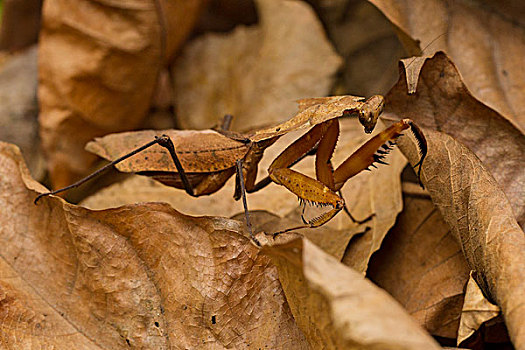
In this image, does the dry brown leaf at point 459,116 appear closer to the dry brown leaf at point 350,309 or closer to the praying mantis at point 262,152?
the praying mantis at point 262,152

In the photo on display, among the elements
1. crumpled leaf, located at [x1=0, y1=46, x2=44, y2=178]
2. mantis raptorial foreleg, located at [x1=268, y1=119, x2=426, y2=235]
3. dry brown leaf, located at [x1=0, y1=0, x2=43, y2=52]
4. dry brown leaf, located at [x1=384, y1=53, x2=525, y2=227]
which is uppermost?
dry brown leaf, located at [x1=384, y1=53, x2=525, y2=227]

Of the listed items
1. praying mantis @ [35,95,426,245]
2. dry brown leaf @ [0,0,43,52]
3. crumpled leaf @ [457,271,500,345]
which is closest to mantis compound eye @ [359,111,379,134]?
praying mantis @ [35,95,426,245]

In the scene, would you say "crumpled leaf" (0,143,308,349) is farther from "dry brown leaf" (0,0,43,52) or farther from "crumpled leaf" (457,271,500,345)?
"dry brown leaf" (0,0,43,52)

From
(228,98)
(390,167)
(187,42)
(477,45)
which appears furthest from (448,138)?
(187,42)

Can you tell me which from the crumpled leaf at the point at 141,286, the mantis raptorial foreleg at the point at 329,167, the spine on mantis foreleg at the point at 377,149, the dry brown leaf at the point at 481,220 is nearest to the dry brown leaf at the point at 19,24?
the crumpled leaf at the point at 141,286

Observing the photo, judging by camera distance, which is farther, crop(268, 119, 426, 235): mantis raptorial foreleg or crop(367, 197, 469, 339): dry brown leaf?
crop(268, 119, 426, 235): mantis raptorial foreleg

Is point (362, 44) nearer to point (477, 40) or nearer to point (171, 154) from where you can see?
point (477, 40)

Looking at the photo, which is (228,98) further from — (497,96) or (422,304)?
(422,304)
